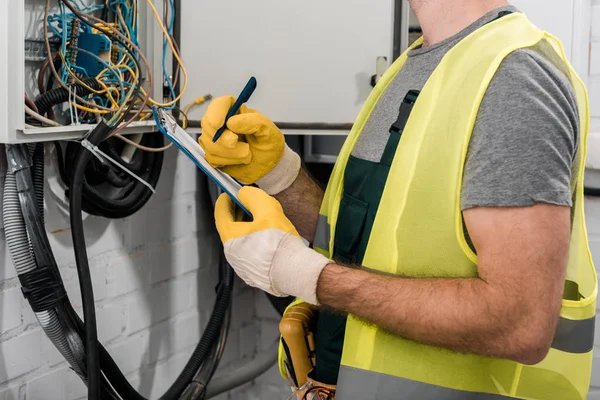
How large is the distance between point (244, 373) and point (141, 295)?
0.46 m

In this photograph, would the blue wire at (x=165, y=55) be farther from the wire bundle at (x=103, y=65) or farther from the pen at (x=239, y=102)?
the pen at (x=239, y=102)

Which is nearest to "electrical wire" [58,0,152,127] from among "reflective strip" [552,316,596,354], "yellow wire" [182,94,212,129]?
"yellow wire" [182,94,212,129]

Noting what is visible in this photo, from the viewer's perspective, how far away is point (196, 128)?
1432mm

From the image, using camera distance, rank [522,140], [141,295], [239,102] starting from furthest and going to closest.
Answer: [141,295]
[239,102]
[522,140]

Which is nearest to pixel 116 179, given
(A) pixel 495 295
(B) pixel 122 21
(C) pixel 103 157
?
(C) pixel 103 157

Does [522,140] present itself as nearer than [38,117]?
Yes

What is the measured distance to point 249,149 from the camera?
4.01 ft

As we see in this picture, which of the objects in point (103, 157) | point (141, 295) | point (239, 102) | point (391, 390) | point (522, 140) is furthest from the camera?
point (141, 295)

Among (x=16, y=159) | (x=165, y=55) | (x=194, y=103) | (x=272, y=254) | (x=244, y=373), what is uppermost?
(x=165, y=55)

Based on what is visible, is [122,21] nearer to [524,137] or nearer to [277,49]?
[277,49]

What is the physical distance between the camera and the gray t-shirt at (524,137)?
2.59 ft


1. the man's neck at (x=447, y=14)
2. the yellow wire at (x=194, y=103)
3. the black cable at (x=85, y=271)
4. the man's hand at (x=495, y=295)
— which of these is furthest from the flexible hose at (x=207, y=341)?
the man's neck at (x=447, y=14)

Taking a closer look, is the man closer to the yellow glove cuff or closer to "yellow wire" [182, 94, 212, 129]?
the yellow glove cuff

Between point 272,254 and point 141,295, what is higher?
point 272,254
